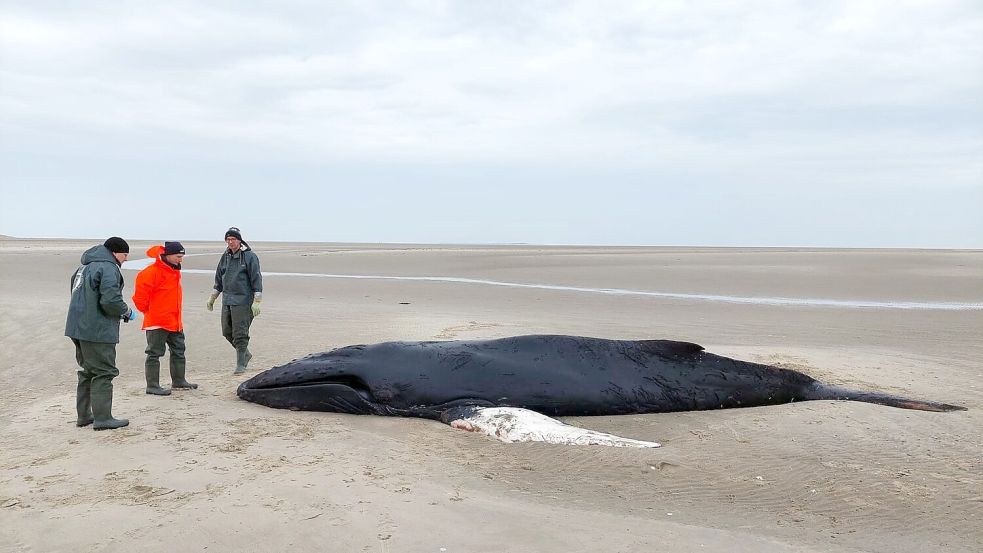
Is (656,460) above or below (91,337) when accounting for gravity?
below

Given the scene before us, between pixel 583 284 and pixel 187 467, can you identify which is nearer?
pixel 187 467

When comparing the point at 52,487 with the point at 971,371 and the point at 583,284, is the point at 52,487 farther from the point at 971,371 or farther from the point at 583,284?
the point at 583,284

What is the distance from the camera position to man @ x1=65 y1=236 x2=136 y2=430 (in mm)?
6637

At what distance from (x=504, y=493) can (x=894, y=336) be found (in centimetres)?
1178

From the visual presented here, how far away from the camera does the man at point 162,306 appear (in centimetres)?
848

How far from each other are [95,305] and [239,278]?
333 cm

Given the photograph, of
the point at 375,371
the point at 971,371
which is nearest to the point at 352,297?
the point at 375,371

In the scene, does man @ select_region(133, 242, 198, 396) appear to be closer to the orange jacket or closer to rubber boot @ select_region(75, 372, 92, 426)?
the orange jacket

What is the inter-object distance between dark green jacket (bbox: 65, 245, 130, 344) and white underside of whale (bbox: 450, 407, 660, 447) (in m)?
3.24

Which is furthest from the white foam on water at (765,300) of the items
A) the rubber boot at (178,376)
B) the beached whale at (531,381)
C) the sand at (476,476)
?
the rubber boot at (178,376)

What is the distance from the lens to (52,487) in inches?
202

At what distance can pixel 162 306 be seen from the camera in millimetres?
8609

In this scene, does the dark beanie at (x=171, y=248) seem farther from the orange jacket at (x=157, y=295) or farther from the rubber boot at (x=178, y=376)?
the rubber boot at (x=178, y=376)

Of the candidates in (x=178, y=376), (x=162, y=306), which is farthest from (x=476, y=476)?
(x=162, y=306)
